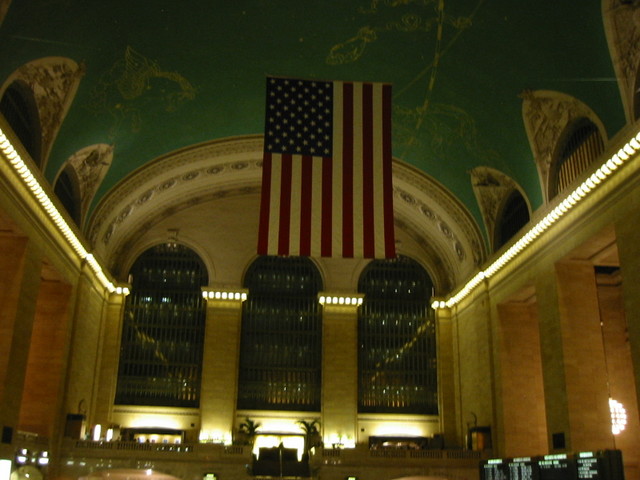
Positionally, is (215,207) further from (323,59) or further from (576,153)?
(576,153)

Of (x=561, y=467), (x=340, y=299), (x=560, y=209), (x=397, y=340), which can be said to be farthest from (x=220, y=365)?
(x=561, y=467)

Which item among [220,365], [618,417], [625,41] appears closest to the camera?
[625,41]

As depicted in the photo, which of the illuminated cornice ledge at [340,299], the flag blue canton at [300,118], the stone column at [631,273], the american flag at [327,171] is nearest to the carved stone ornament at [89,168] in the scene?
the flag blue canton at [300,118]

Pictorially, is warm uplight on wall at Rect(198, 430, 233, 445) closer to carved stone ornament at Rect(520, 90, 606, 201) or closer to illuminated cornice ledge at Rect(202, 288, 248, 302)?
illuminated cornice ledge at Rect(202, 288, 248, 302)

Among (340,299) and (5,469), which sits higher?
(340,299)

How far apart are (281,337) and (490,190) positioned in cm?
1062

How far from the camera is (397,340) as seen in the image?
28812mm

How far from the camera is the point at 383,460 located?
22.4m

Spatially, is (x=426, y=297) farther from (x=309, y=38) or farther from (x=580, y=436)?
(x=309, y=38)

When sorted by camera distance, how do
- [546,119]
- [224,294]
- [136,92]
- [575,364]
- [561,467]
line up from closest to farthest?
[561,467], [575,364], [546,119], [136,92], [224,294]

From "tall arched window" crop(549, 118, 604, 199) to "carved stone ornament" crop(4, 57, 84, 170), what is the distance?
41.9 feet

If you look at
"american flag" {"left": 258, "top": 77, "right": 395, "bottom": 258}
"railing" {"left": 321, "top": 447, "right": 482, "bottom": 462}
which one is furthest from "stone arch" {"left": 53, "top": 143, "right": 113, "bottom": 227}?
"railing" {"left": 321, "top": 447, "right": 482, "bottom": 462}

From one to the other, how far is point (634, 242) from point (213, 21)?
436 inches

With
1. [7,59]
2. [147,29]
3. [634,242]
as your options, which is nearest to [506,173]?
[634,242]
